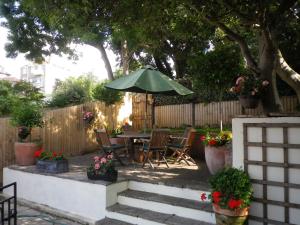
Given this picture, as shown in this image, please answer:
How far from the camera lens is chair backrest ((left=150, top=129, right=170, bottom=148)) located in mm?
6245

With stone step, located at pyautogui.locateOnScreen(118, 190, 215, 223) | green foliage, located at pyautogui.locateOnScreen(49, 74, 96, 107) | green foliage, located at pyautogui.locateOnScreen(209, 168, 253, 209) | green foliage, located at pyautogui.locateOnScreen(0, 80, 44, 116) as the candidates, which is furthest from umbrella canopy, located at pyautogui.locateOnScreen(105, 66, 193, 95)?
green foliage, located at pyautogui.locateOnScreen(49, 74, 96, 107)

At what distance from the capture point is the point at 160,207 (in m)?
4.82

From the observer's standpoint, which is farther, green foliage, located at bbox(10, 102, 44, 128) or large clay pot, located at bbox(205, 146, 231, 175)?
green foliage, located at bbox(10, 102, 44, 128)

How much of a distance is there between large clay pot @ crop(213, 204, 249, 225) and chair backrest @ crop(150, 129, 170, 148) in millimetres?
2548

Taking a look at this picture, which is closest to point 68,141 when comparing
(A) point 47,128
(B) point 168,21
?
(A) point 47,128

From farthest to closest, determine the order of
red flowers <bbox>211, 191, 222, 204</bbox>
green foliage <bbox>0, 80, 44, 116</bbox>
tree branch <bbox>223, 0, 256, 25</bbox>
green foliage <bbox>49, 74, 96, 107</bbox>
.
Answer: green foliage <bbox>49, 74, 96, 107</bbox> < green foliage <bbox>0, 80, 44, 116</bbox> < tree branch <bbox>223, 0, 256, 25</bbox> < red flowers <bbox>211, 191, 222, 204</bbox>

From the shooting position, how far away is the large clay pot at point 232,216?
12.5ft

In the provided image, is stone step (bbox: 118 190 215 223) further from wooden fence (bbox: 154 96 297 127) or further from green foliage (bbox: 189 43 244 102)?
wooden fence (bbox: 154 96 297 127)

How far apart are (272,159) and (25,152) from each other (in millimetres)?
5165

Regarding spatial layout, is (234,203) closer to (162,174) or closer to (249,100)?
(249,100)

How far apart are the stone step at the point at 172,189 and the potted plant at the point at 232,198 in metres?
0.77

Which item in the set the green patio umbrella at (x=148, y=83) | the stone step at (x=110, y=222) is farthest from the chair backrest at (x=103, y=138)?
the stone step at (x=110, y=222)

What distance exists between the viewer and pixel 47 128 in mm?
8258

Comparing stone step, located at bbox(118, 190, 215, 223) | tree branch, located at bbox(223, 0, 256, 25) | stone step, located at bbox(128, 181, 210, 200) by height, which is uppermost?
tree branch, located at bbox(223, 0, 256, 25)
